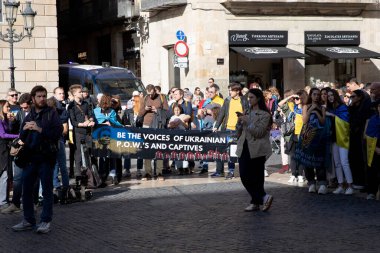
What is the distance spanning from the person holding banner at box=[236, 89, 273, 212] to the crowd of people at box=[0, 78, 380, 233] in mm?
14

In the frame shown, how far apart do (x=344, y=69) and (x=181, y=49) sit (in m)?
8.33

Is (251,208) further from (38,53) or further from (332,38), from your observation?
(332,38)

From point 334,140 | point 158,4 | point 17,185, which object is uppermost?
point 158,4

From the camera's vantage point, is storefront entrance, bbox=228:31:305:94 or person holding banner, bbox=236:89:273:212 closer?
person holding banner, bbox=236:89:273:212

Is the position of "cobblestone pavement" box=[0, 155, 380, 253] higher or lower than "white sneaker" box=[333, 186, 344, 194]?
lower

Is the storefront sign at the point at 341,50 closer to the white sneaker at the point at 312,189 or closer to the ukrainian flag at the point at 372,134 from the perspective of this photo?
the white sneaker at the point at 312,189

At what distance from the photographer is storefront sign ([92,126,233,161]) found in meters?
15.8

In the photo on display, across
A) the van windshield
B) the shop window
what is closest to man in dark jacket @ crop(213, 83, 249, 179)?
the van windshield

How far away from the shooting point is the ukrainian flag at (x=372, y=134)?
12961 mm

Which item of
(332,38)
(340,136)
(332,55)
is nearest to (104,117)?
(340,136)

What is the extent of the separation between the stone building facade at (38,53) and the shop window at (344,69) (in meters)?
12.1

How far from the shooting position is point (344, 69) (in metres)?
34.7

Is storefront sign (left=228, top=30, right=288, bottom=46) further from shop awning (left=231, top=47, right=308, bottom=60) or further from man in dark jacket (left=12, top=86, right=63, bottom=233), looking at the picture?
man in dark jacket (left=12, top=86, right=63, bottom=233)

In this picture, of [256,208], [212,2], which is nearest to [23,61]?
[212,2]
